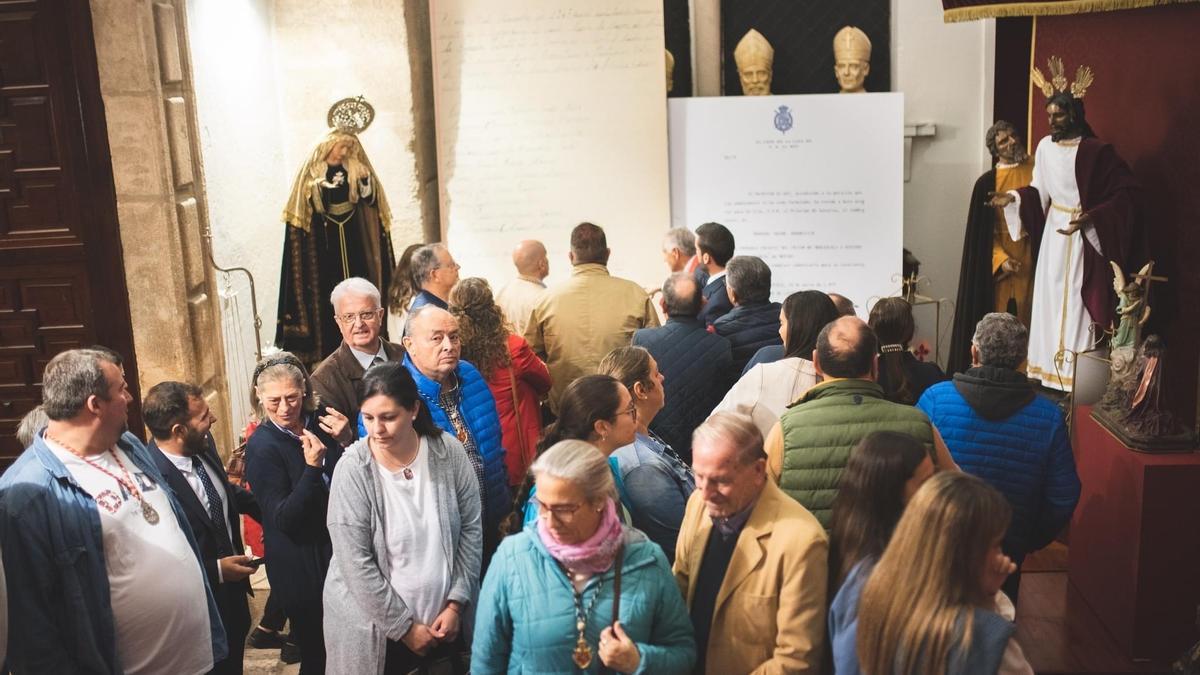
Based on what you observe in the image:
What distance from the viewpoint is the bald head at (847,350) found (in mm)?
3441

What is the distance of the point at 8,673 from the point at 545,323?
9.02 feet

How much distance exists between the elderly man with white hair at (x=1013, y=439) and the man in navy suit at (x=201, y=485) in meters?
2.44

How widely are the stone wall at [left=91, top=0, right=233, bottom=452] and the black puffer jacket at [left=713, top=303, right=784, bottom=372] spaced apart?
2.79m

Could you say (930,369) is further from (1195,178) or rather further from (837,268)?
(837,268)

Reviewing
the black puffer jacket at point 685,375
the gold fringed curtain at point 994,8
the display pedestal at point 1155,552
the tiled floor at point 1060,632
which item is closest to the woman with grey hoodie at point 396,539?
the black puffer jacket at point 685,375

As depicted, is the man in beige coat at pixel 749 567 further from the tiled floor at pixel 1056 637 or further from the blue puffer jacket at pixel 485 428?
the tiled floor at pixel 1056 637

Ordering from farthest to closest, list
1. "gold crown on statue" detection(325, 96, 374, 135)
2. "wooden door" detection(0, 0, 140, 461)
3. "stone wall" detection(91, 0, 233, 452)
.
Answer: "gold crown on statue" detection(325, 96, 374, 135) < "stone wall" detection(91, 0, 233, 452) < "wooden door" detection(0, 0, 140, 461)

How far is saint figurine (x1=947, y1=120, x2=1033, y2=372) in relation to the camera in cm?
730

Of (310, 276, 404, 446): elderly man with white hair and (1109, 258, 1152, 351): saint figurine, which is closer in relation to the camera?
(310, 276, 404, 446): elderly man with white hair

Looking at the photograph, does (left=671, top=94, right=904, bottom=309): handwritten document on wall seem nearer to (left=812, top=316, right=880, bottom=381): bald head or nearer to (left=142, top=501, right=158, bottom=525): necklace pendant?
(left=812, top=316, right=880, bottom=381): bald head

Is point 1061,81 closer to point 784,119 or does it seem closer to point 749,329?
point 784,119

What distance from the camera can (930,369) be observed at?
4.45 metres

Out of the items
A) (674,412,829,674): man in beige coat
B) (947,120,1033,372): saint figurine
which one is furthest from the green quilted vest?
(947,120,1033,372): saint figurine

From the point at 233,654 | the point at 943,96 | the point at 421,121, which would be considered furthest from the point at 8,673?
the point at 943,96
